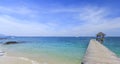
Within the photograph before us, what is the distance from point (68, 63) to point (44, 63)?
1575mm

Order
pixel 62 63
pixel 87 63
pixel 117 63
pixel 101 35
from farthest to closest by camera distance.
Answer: pixel 101 35 → pixel 62 63 → pixel 117 63 → pixel 87 63

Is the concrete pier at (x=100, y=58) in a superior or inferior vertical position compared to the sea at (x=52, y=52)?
superior

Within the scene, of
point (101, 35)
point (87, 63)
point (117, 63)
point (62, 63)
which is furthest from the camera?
point (101, 35)

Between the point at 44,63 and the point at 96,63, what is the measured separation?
5614 millimetres

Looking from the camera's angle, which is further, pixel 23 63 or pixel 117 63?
pixel 23 63

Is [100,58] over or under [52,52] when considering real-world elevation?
over

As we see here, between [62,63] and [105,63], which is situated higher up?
[105,63]

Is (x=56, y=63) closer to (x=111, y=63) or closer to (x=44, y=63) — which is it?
(x=44, y=63)

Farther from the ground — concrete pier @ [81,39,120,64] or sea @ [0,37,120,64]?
concrete pier @ [81,39,120,64]

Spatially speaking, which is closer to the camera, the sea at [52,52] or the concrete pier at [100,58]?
the concrete pier at [100,58]

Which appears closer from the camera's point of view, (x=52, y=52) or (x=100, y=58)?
(x=100, y=58)

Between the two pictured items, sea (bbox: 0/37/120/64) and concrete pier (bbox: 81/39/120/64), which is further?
sea (bbox: 0/37/120/64)

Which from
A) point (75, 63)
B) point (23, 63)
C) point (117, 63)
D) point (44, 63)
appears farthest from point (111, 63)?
point (23, 63)

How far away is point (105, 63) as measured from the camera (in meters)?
5.35
